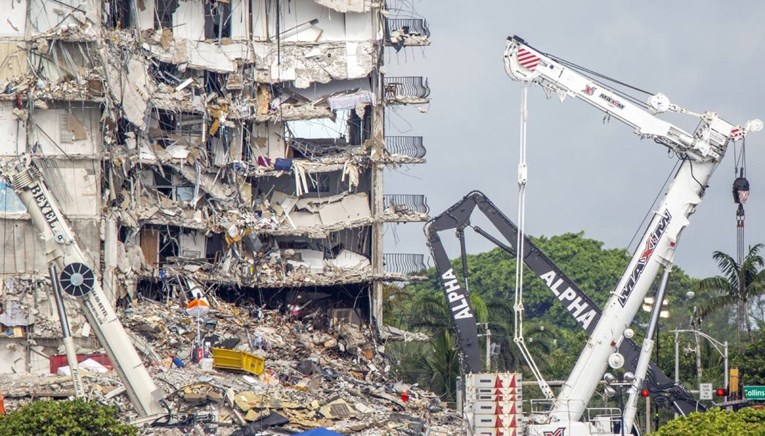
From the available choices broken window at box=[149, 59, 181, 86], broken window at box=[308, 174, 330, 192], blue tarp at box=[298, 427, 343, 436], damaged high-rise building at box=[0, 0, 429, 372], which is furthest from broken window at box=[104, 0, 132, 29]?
blue tarp at box=[298, 427, 343, 436]

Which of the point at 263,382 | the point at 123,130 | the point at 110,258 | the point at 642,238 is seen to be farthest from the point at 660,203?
the point at 123,130

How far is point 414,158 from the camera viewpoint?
294 ft

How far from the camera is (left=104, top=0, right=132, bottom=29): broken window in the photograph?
79.5m

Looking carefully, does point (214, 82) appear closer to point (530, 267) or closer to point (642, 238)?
point (530, 267)

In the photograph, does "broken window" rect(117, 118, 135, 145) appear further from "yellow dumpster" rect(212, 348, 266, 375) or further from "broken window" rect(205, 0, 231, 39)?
"yellow dumpster" rect(212, 348, 266, 375)

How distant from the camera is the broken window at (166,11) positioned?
86125 mm

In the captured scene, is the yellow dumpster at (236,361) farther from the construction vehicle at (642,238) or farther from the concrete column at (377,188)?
the concrete column at (377,188)

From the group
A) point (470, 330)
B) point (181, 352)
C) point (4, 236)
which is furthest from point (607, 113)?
point (4, 236)

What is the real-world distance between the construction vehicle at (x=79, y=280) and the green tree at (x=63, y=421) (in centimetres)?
288

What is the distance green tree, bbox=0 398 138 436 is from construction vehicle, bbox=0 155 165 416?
2.88 meters

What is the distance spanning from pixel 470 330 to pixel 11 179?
660 inches

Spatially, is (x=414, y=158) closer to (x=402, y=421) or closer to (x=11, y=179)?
(x=402, y=421)

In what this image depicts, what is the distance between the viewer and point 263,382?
7256cm

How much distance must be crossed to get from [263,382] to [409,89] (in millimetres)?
22116
